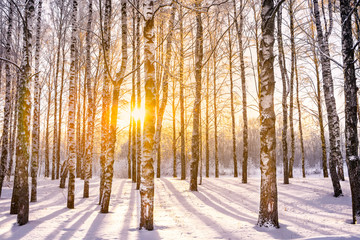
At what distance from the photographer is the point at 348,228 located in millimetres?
5000

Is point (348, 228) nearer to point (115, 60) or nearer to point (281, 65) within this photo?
point (281, 65)

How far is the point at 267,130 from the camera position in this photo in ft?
17.2

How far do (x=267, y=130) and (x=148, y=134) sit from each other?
8.90ft

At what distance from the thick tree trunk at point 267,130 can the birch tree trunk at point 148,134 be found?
8.11 ft

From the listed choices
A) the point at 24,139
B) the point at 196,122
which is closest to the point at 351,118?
the point at 196,122

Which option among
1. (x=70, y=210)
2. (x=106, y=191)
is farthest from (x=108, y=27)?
(x=70, y=210)

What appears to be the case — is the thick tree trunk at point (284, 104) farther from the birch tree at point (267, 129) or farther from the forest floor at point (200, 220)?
the birch tree at point (267, 129)

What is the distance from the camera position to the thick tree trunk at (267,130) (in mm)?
5004

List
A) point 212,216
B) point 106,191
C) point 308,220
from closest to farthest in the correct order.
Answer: point 308,220 < point 212,216 < point 106,191

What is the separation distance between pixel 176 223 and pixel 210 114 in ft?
→ 47.1

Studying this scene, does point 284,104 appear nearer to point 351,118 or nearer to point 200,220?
point 351,118

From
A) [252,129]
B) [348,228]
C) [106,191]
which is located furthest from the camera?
[252,129]

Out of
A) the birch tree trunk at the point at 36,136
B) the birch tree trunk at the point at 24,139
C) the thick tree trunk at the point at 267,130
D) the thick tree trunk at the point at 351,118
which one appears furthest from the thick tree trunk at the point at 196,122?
the birch tree trunk at the point at 24,139

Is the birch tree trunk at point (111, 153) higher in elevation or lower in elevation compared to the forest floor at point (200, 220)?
higher
